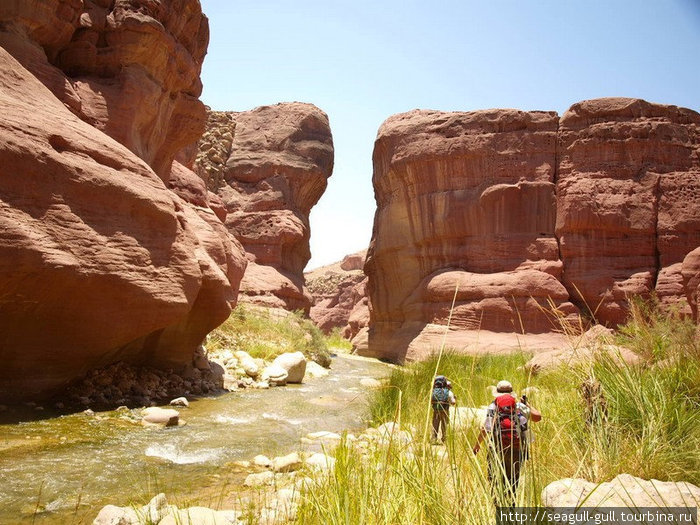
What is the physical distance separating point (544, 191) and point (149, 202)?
15.6 m

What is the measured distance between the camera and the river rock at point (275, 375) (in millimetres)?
11891

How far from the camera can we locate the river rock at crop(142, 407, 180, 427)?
7.04 metres

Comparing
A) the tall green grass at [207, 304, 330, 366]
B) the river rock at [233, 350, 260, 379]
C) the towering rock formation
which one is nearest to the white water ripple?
the towering rock formation

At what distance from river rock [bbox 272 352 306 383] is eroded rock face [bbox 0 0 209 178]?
18.6ft

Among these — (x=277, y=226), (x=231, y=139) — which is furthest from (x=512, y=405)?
(x=231, y=139)

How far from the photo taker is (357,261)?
6391 cm

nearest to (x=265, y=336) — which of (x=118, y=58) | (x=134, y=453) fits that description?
(x=118, y=58)

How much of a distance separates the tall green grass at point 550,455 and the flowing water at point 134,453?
1047mm

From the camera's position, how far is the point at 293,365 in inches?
493

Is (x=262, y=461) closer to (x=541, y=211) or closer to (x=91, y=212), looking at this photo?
(x=91, y=212)

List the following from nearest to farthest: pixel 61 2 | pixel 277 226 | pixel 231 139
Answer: pixel 61 2 < pixel 277 226 < pixel 231 139

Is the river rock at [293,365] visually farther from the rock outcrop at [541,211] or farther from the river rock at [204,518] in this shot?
the river rock at [204,518]

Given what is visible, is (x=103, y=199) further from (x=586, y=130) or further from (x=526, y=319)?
(x=586, y=130)

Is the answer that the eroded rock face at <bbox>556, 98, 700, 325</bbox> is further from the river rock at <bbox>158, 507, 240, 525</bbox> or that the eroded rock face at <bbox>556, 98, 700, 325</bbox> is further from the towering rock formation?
the river rock at <bbox>158, 507, 240, 525</bbox>
